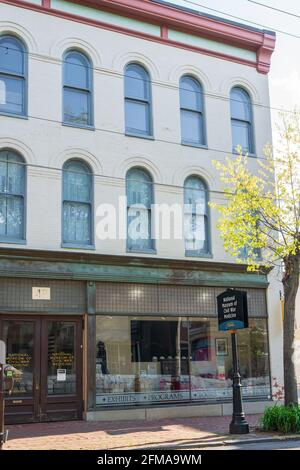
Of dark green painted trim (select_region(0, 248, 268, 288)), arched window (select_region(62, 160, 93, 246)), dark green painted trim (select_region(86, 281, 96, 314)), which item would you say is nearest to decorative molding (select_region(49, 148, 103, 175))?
arched window (select_region(62, 160, 93, 246))

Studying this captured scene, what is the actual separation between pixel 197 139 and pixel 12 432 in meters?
9.76

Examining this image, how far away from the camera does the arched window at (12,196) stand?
49.0 ft

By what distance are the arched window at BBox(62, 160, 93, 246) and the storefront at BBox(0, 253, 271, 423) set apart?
0.72 meters

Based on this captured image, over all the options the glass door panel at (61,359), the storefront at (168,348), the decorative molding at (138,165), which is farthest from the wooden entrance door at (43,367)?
the decorative molding at (138,165)

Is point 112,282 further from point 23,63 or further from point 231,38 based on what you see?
point 231,38

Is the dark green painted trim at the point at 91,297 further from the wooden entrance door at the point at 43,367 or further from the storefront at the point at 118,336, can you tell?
the wooden entrance door at the point at 43,367

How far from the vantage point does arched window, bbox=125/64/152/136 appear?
677 inches

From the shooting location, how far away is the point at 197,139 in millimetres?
18203

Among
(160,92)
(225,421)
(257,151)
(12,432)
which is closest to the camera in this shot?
(12,432)

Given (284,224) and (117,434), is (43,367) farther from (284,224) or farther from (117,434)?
(284,224)

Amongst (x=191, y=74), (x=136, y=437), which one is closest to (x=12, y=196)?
(x=136, y=437)

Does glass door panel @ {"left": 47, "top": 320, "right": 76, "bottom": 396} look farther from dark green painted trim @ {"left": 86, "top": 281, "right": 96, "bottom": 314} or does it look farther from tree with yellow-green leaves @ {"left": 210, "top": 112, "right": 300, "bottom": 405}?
tree with yellow-green leaves @ {"left": 210, "top": 112, "right": 300, "bottom": 405}

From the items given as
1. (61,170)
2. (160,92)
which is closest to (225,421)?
(61,170)

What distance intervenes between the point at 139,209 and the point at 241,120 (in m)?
4.78
